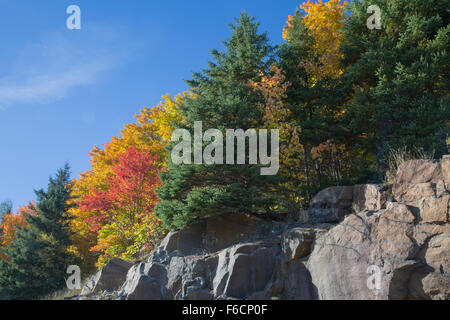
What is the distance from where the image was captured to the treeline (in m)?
10.3

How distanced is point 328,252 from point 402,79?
7.76m

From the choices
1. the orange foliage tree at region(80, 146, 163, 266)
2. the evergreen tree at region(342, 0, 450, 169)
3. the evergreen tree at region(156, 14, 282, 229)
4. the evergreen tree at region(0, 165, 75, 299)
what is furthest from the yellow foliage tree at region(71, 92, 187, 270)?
the evergreen tree at region(342, 0, 450, 169)

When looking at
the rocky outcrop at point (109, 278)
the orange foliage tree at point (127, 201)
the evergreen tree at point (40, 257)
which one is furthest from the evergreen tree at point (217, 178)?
the evergreen tree at point (40, 257)

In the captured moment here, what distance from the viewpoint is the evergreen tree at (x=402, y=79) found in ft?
36.0

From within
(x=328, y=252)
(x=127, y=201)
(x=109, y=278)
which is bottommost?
(x=109, y=278)

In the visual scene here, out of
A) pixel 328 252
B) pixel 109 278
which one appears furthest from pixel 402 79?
pixel 109 278

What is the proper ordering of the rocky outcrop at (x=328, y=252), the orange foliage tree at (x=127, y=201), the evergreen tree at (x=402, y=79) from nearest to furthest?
the rocky outcrop at (x=328, y=252)
the evergreen tree at (x=402, y=79)
the orange foliage tree at (x=127, y=201)

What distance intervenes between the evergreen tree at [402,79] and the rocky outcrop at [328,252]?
3.62m

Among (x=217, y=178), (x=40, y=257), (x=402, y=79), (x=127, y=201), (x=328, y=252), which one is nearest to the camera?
(x=328, y=252)

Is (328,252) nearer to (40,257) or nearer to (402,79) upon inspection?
(402,79)

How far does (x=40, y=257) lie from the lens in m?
16.5

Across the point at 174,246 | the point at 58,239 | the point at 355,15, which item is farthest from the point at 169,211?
the point at 355,15

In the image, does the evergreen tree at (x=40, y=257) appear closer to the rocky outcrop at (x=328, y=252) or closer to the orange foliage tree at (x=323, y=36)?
the rocky outcrop at (x=328, y=252)

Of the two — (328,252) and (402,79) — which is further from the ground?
(402,79)
